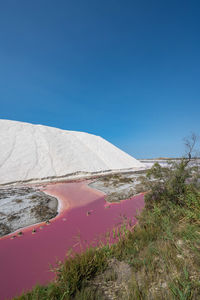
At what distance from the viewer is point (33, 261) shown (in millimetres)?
3697

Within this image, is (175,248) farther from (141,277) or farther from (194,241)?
(141,277)

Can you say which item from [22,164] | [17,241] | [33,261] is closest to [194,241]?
[33,261]

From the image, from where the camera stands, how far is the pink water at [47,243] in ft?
10.3

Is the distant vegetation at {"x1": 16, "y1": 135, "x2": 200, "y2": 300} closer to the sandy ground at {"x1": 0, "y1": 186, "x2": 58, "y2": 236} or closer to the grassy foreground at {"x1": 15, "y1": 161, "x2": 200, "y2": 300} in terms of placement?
the grassy foreground at {"x1": 15, "y1": 161, "x2": 200, "y2": 300}

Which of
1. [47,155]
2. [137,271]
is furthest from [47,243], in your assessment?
[47,155]

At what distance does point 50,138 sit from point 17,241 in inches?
1013

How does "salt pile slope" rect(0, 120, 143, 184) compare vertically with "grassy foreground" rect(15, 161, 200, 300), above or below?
above

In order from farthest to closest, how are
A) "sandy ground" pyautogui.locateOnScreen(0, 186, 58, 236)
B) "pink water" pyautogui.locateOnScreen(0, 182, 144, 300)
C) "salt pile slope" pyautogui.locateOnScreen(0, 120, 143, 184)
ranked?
"salt pile slope" pyautogui.locateOnScreen(0, 120, 143, 184), "sandy ground" pyautogui.locateOnScreen(0, 186, 58, 236), "pink water" pyautogui.locateOnScreen(0, 182, 144, 300)

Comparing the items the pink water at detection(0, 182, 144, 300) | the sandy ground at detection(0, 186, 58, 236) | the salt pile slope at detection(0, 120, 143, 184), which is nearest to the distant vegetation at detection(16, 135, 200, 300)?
the pink water at detection(0, 182, 144, 300)

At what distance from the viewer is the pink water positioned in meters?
3.13

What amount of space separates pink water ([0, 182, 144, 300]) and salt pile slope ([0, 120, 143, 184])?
14.2 meters

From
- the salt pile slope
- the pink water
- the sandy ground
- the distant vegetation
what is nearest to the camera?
the distant vegetation

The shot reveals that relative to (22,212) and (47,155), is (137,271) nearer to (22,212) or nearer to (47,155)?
(22,212)

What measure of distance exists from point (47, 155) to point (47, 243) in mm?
20615
